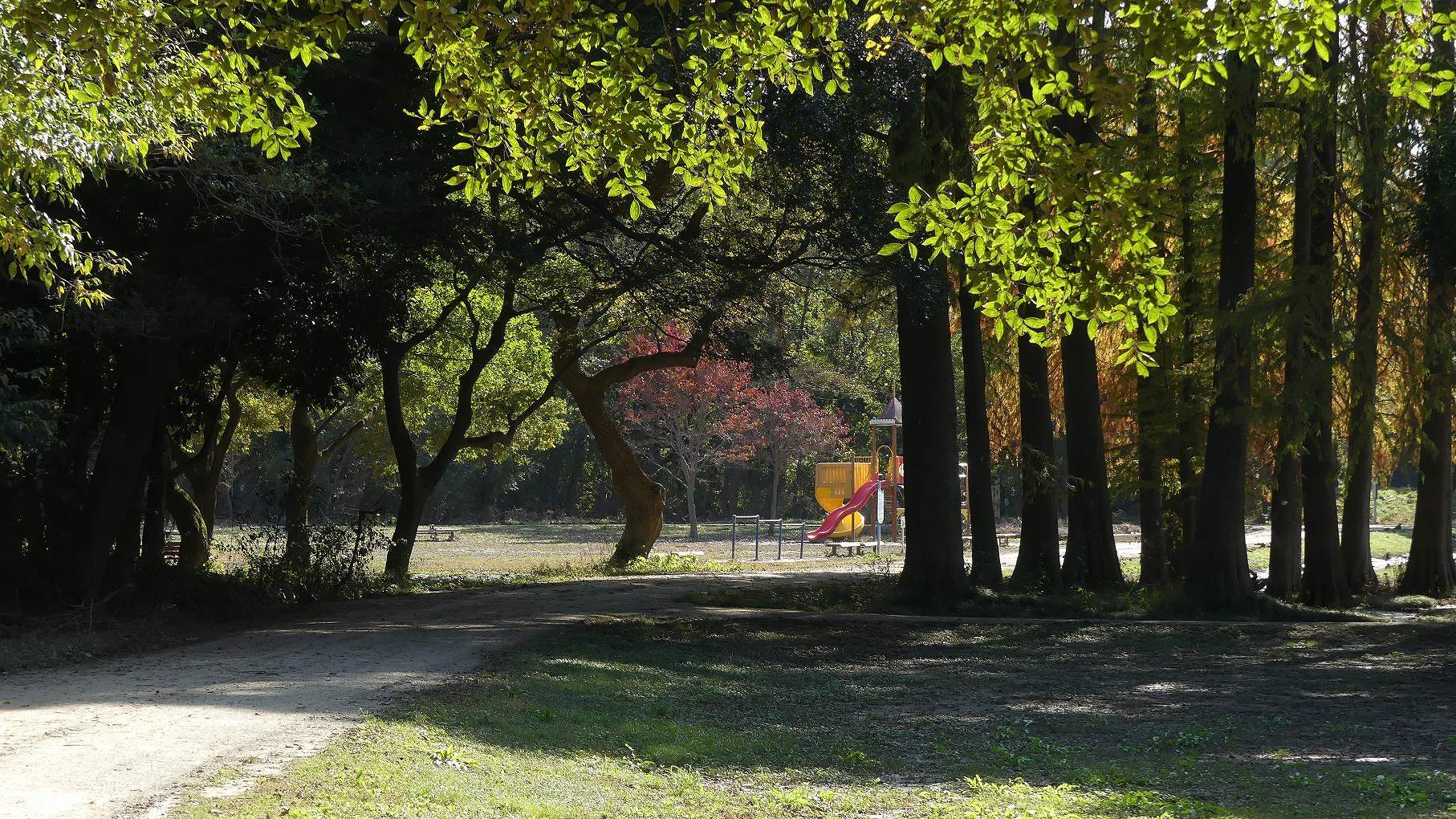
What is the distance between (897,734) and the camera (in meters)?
9.26

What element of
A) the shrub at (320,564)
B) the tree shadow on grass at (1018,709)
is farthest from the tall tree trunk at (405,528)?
the tree shadow on grass at (1018,709)

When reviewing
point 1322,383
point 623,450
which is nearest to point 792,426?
point 623,450

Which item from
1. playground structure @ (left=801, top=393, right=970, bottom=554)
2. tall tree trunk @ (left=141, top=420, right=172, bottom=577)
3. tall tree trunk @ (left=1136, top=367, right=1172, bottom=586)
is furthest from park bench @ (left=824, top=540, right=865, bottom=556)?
tall tree trunk @ (left=141, top=420, right=172, bottom=577)

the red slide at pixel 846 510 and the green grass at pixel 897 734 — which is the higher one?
the red slide at pixel 846 510

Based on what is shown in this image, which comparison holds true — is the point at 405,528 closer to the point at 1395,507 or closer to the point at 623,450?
the point at 623,450

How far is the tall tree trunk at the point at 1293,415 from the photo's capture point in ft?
52.3

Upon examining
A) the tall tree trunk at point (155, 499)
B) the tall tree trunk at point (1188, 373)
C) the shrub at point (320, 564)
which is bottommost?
the shrub at point (320, 564)

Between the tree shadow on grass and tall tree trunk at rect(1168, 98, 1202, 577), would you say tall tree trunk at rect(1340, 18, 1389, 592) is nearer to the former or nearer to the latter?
tall tree trunk at rect(1168, 98, 1202, 577)

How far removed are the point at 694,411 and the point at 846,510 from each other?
25.4ft

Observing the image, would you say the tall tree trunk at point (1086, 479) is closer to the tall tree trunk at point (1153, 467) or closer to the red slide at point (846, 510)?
the tall tree trunk at point (1153, 467)

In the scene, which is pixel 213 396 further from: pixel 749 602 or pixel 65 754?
pixel 65 754

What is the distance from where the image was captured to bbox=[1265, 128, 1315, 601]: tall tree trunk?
1595 centimetres

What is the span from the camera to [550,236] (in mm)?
16062

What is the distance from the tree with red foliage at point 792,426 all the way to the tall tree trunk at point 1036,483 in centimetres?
2224
